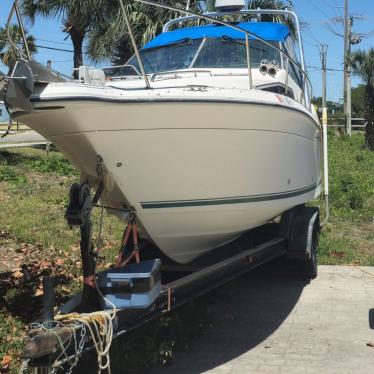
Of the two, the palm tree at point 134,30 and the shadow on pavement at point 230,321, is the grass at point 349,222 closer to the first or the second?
the shadow on pavement at point 230,321

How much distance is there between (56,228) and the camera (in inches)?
301

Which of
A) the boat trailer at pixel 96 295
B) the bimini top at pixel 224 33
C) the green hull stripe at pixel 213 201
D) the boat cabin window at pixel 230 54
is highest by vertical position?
the bimini top at pixel 224 33

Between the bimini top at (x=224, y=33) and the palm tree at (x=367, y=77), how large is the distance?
2043 centimetres

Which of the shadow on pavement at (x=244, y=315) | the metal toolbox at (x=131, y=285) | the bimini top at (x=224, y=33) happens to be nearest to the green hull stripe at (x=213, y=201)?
the metal toolbox at (x=131, y=285)

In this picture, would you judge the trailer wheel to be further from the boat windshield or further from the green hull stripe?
the boat windshield

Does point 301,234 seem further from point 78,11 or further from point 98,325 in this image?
Result: point 78,11

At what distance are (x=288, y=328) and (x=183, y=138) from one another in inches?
82.5

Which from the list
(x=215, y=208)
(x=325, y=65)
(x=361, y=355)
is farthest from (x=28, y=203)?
(x=325, y=65)

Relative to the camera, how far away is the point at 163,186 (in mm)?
4059

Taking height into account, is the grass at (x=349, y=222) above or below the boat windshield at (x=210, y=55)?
below

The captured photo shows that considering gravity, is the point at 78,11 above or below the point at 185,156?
above

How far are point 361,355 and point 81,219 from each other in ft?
7.82

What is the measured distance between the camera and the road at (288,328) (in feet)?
14.1

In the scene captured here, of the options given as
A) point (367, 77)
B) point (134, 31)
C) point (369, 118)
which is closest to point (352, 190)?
point (134, 31)
